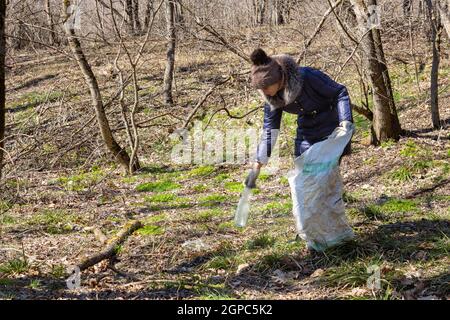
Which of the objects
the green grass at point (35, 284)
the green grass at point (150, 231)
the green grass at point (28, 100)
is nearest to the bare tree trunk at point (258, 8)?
the green grass at point (28, 100)

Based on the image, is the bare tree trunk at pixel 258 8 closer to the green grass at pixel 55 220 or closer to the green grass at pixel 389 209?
the green grass at pixel 55 220

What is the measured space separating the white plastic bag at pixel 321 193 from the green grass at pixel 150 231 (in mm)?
1955

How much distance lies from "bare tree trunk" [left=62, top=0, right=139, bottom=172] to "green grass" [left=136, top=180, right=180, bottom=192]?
1.13 metres

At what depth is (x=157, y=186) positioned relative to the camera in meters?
9.11

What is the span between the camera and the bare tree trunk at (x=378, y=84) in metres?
7.96

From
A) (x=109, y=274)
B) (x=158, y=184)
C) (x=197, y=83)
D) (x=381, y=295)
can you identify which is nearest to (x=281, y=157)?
(x=158, y=184)

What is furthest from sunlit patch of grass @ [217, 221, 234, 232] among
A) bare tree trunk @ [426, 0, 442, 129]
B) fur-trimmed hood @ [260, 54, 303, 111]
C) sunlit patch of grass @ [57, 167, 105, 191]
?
bare tree trunk @ [426, 0, 442, 129]

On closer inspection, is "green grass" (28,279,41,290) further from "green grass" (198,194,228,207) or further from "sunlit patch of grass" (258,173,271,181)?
"sunlit patch of grass" (258,173,271,181)

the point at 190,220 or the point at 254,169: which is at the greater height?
the point at 254,169

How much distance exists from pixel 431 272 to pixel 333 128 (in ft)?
4.45

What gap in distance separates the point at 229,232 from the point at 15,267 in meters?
2.18

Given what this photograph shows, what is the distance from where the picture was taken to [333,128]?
4492 mm

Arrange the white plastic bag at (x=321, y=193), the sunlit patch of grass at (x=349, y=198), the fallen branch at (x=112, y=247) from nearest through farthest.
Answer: the white plastic bag at (x=321, y=193) < the fallen branch at (x=112, y=247) < the sunlit patch of grass at (x=349, y=198)
